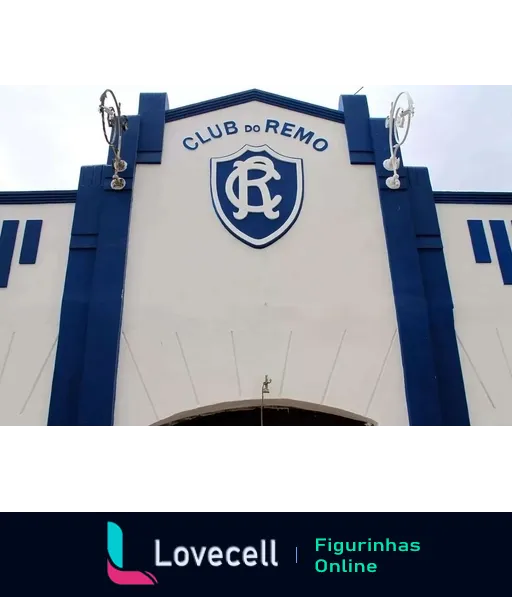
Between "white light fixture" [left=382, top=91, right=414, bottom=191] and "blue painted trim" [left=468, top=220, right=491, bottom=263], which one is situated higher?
"white light fixture" [left=382, top=91, right=414, bottom=191]

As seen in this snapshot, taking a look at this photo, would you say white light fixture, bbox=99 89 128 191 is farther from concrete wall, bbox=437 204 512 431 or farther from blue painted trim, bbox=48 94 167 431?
concrete wall, bbox=437 204 512 431

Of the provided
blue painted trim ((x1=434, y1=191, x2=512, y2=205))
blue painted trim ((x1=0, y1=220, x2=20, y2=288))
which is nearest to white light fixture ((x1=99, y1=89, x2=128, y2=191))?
blue painted trim ((x1=0, y1=220, x2=20, y2=288))

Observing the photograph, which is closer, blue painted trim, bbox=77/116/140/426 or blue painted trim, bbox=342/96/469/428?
blue painted trim, bbox=77/116/140/426

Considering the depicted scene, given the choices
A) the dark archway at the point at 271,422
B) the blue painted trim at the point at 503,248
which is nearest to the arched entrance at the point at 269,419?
the dark archway at the point at 271,422

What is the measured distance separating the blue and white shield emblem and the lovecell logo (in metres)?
4.11

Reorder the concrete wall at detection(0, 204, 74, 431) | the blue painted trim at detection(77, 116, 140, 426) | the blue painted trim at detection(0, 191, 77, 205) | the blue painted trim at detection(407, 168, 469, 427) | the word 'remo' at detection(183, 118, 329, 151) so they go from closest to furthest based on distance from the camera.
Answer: the blue painted trim at detection(77, 116, 140, 426) < the concrete wall at detection(0, 204, 74, 431) < the blue painted trim at detection(407, 168, 469, 427) < the blue painted trim at detection(0, 191, 77, 205) < the word 'remo' at detection(183, 118, 329, 151)

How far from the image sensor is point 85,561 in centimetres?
282

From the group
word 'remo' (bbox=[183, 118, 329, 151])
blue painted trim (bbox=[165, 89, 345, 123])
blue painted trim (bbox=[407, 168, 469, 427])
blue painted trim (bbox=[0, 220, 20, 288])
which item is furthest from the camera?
blue painted trim (bbox=[165, 89, 345, 123])

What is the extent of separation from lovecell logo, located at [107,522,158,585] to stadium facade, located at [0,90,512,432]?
2820 mm

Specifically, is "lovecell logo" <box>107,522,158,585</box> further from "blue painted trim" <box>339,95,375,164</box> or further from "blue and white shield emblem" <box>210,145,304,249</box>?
"blue painted trim" <box>339,95,375,164</box>

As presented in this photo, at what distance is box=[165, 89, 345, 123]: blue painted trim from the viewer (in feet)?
23.9

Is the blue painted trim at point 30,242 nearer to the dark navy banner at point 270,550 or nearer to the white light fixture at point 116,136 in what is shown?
the white light fixture at point 116,136

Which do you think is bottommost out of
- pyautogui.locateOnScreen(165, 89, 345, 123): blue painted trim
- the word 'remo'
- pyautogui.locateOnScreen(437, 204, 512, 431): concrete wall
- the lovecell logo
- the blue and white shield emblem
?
the lovecell logo

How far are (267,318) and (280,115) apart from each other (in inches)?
111
